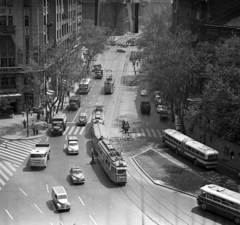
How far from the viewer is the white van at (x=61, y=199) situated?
183ft

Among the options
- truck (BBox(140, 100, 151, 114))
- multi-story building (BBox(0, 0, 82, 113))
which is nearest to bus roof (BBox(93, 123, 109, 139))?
multi-story building (BBox(0, 0, 82, 113))

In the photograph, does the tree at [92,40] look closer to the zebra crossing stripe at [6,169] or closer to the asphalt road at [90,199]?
the asphalt road at [90,199]

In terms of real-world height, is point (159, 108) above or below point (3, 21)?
below

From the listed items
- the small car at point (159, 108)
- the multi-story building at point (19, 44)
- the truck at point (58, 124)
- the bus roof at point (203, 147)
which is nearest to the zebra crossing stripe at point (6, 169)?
the truck at point (58, 124)

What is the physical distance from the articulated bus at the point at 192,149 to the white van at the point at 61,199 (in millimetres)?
20661

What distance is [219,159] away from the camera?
74125 millimetres

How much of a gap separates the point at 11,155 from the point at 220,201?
3280 centimetres

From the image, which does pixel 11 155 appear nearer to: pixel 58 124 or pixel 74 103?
pixel 58 124

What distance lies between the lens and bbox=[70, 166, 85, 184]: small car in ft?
211

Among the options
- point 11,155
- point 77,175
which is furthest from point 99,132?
point 77,175

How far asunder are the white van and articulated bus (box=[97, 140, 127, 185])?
8231 millimetres

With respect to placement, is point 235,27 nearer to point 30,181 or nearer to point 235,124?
point 235,124

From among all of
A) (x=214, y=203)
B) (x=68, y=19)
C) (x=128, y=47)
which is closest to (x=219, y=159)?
(x=214, y=203)

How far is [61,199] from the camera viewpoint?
56.4 m
